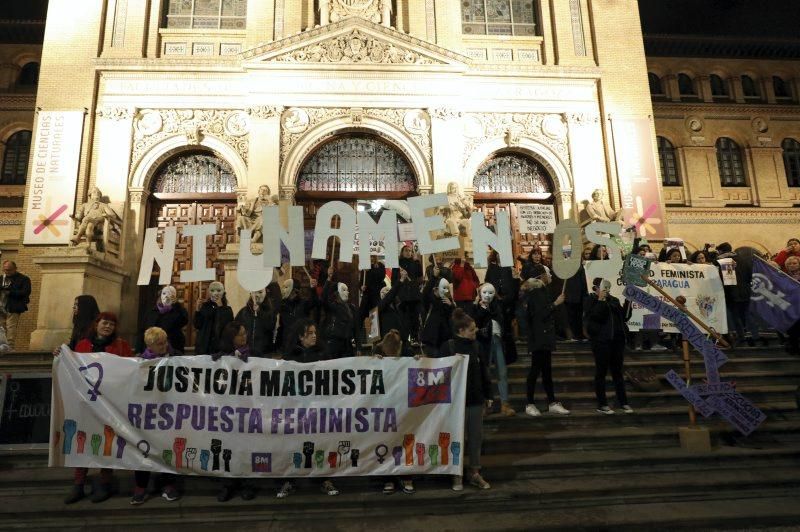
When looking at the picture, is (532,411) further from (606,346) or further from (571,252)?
(571,252)

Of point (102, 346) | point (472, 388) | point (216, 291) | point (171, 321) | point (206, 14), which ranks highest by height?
point (206, 14)

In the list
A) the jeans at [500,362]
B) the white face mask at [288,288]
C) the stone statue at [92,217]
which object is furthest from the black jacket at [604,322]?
the stone statue at [92,217]

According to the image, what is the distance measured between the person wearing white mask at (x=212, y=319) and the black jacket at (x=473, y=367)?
13.1 ft

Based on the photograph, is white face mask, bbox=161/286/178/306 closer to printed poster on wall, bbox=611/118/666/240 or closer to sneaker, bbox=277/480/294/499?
sneaker, bbox=277/480/294/499

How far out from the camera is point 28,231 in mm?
13734

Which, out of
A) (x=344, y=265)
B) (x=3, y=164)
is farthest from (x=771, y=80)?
(x=3, y=164)

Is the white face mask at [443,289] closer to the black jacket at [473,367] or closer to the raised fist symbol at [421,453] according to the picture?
the black jacket at [473,367]

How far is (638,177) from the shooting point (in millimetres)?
15203

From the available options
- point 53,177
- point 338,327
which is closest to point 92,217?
point 53,177

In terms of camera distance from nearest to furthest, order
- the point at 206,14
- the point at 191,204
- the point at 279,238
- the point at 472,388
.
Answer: the point at 472,388
the point at 279,238
the point at 191,204
the point at 206,14

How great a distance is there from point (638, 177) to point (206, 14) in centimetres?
1500

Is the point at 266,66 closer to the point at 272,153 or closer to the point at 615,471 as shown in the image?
the point at 272,153

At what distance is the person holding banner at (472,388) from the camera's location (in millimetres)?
5562

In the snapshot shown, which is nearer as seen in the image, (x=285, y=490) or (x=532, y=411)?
(x=285, y=490)
